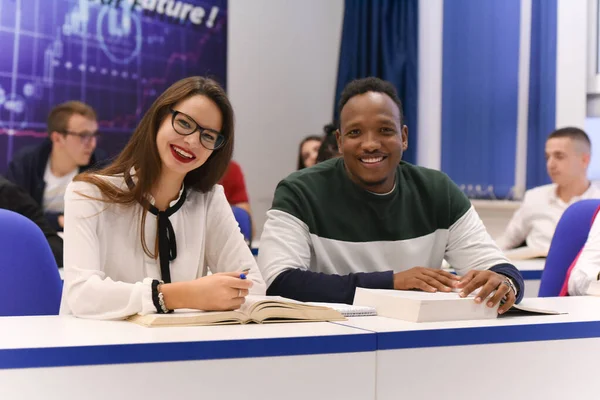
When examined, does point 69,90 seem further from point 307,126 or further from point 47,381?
point 47,381

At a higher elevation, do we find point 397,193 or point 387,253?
point 397,193

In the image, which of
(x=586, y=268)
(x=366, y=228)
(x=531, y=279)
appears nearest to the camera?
(x=366, y=228)

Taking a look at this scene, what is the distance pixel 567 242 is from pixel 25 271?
1.63 metres

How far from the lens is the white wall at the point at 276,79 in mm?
5871

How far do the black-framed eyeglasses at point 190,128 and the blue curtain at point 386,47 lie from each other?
3755 millimetres

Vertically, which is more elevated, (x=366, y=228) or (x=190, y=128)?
(x=190, y=128)

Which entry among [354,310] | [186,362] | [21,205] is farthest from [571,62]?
[186,362]

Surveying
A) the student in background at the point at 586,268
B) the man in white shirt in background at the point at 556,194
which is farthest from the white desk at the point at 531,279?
the man in white shirt in background at the point at 556,194

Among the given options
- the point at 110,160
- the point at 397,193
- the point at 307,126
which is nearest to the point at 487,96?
the point at 307,126

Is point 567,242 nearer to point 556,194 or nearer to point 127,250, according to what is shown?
point 127,250

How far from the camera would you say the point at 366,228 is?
2.15 metres

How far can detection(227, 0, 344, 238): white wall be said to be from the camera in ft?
19.3

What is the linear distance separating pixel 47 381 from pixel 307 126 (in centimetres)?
507

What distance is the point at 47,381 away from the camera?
46.3 inches
